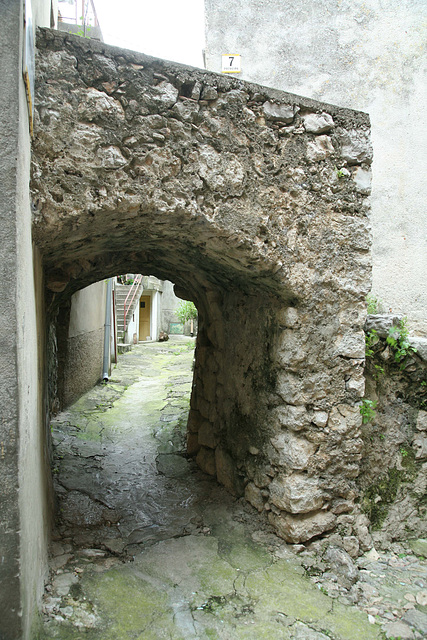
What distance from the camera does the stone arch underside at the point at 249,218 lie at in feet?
6.19

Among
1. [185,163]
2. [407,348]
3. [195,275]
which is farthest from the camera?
[195,275]

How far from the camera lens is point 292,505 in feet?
7.88

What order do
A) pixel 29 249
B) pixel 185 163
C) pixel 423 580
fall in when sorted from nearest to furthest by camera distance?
pixel 29 249
pixel 185 163
pixel 423 580

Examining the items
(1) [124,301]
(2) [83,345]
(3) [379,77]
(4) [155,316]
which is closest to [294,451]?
(2) [83,345]

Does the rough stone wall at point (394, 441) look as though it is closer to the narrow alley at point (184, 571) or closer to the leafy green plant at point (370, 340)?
the leafy green plant at point (370, 340)

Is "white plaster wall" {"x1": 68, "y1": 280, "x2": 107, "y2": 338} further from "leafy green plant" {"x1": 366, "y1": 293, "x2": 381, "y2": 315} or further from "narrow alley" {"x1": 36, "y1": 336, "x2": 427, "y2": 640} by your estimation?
"leafy green plant" {"x1": 366, "y1": 293, "x2": 381, "y2": 315}

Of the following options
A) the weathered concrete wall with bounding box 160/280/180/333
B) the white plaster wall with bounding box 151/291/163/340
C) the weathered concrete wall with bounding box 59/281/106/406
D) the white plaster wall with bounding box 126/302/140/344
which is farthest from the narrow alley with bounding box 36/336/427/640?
the weathered concrete wall with bounding box 160/280/180/333

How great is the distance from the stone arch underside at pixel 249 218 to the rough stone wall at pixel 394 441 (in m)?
0.25

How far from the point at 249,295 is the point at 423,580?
2008mm

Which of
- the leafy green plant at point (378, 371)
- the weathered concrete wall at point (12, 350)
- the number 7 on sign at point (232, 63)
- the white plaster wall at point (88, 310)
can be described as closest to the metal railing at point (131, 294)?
the white plaster wall at point (88, 310)

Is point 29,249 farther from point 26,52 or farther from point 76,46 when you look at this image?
point 76,46

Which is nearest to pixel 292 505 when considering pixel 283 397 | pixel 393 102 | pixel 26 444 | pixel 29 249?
pixel 283 397

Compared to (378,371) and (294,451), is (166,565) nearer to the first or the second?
(294,451)

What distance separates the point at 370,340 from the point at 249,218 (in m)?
1.19
